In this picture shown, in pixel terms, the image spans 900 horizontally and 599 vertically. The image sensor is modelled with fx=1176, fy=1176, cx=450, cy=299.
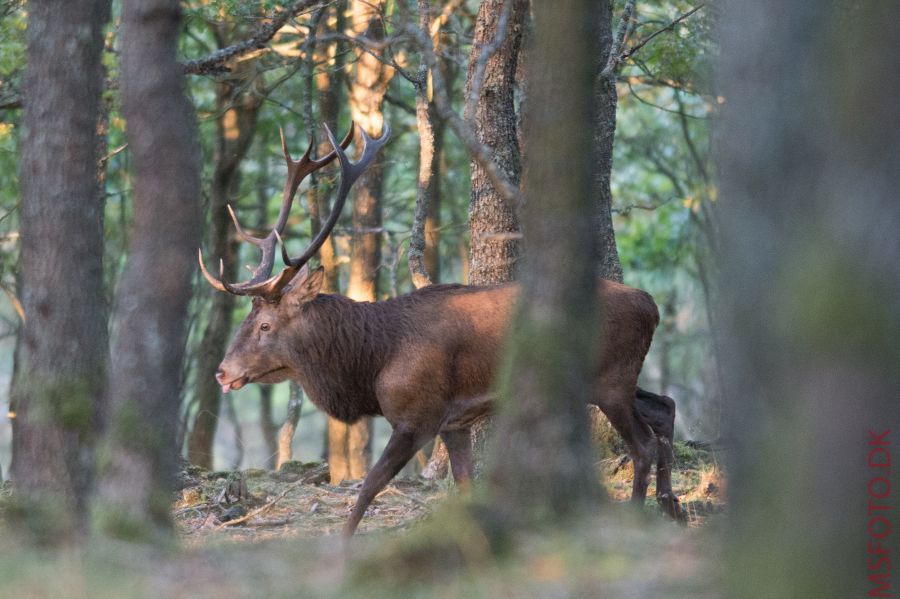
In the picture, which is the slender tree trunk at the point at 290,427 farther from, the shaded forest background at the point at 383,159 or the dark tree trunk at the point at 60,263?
the dark tree trunk at the point at 60,263

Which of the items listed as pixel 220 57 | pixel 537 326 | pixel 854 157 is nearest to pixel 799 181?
pixel 854 157

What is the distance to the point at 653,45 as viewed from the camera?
49.6 ft

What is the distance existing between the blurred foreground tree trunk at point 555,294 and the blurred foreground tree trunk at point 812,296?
1.30 m

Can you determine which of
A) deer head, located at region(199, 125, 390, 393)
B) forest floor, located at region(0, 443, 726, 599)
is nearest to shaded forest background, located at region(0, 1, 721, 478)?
deer head, located at region(199, 125, 390, 393)

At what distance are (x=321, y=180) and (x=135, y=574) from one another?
1010 centimetres

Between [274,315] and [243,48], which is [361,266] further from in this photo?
[274,315]

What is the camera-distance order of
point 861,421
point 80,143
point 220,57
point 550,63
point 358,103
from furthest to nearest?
point 358,103, point 220,57, point 80,143, point 550,63, point 861,421

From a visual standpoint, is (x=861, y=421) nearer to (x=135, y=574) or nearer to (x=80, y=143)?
(x=135, y=574)

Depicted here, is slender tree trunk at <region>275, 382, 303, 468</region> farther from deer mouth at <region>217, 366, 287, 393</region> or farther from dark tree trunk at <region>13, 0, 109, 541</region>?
dark tree trunk at <region>13, 0, 109, 541</region>

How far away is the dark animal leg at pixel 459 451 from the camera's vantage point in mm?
9797

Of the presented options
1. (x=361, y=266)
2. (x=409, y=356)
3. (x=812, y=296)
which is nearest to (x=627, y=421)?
(x=409, y=356)

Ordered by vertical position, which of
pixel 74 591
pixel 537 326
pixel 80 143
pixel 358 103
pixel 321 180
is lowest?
pixel 74 591

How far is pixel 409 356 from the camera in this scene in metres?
9.55

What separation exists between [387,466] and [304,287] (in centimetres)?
186
